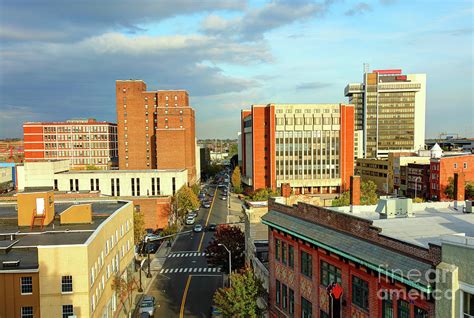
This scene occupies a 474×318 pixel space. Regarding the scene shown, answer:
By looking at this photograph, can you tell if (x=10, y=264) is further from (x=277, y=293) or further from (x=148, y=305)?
(x=277, y=293)

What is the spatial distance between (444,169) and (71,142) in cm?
12679

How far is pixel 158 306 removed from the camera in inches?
1730

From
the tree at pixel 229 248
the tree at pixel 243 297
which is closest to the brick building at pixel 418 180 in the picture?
the tree at pixel 229 248

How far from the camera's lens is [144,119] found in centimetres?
12938

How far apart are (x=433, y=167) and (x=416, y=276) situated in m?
88.0

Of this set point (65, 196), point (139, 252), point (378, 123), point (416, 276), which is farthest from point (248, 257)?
point (378, 123)

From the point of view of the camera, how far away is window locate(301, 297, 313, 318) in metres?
26.2

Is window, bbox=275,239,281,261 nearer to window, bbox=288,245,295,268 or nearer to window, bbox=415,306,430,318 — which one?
window, bbox=288,245,295,268

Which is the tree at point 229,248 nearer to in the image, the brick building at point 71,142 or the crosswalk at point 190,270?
the crosswalk at point 190,270

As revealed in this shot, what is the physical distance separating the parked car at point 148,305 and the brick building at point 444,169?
72.6m

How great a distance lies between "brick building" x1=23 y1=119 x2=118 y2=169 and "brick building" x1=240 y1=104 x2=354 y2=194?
66509 mm

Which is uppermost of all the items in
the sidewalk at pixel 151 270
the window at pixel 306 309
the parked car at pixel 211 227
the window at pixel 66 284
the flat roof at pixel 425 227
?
the flat roof at pixel 425 227

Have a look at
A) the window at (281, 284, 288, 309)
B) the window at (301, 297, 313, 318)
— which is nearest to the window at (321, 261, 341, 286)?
the window at (301, 297, 313, 318)

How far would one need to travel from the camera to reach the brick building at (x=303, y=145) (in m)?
114
